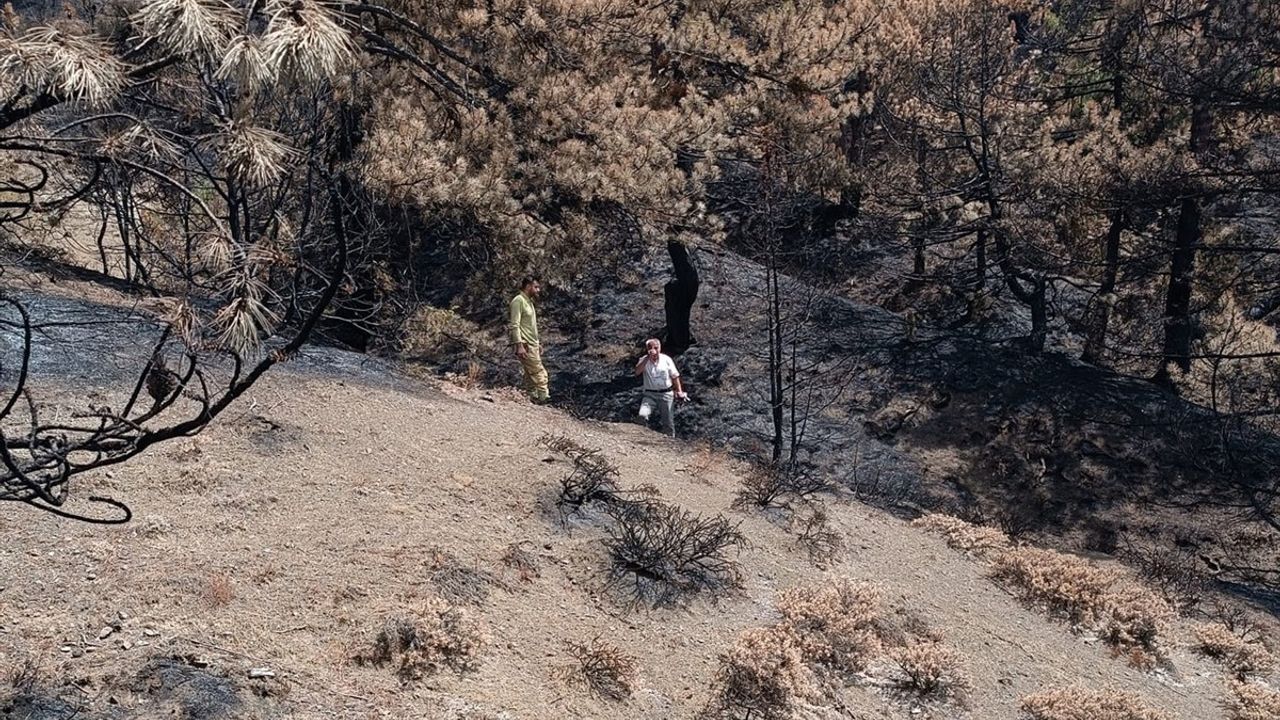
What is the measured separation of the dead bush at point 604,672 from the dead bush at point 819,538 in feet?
8.50

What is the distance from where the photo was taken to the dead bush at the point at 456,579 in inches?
242

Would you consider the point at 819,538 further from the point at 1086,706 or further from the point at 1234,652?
the point at 1234,652

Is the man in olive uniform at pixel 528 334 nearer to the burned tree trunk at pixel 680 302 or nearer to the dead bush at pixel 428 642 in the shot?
the burned tree trunk at pixel 680 302

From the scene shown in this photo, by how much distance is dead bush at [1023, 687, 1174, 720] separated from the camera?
648 centimetres

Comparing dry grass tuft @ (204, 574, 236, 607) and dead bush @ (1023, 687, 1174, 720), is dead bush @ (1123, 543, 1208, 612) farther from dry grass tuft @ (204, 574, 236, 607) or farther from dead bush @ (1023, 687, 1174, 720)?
dry grass tuft @ (204, 574, 236, 607)

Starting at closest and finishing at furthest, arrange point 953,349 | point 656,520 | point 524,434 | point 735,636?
point 735,636
point 656,520
point 524,434
point 953,349

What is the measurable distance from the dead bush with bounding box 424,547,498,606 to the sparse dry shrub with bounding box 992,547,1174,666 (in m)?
4.65

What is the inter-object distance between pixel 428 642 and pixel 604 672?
98 centimetres

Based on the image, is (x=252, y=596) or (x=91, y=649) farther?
(x=252, y=596)

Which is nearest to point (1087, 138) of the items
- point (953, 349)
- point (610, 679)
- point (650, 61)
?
point (953, 349)

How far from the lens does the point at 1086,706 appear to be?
6504 millimetres

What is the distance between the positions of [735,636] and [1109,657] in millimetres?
3193

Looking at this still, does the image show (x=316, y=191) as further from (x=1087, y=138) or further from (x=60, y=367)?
(x=1087, y=138)

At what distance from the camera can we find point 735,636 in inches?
259
